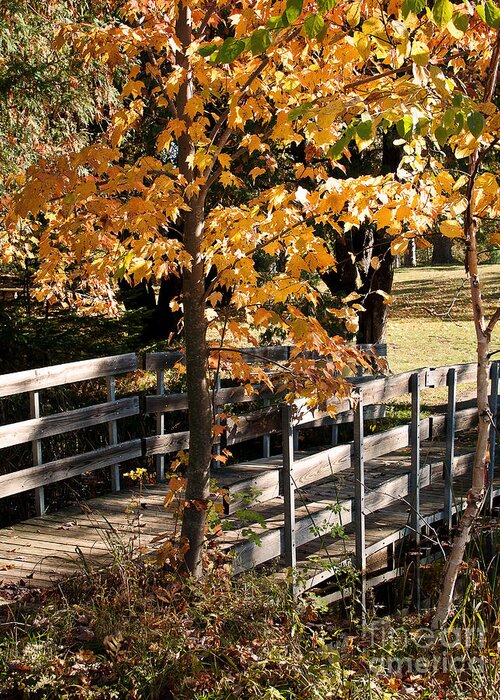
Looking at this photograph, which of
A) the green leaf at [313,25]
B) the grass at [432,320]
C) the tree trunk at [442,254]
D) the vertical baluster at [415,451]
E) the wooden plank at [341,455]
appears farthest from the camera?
the tree trunk at [442,254]

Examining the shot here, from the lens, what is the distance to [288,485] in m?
5.85

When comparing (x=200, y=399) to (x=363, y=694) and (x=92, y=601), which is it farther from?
(x=363, y=694)

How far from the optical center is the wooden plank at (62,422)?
21.2ft

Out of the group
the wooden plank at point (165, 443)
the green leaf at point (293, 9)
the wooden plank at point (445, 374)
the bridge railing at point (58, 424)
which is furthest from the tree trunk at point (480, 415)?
the wooden plank at point (165, 443)

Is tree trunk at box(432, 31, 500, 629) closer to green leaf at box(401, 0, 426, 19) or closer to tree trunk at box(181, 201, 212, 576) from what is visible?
tree trunk at box(181, 201, 212, 576)

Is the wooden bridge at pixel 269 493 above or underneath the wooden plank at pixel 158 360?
underneath

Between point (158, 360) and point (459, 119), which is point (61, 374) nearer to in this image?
point (158, 360)

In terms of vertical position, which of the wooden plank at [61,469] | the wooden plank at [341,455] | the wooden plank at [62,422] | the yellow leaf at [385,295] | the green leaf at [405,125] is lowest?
the wooden plank at [61,469]

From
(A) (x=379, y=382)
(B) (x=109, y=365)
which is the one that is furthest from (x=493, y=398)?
A: (B) (x=109, y=365)

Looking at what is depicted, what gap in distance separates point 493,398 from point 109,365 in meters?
3.83

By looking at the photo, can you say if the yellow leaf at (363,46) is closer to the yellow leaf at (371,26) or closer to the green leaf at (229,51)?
the yellow leaf at (371,26)

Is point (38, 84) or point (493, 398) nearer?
point (493, 398)

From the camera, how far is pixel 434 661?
4.55 metres

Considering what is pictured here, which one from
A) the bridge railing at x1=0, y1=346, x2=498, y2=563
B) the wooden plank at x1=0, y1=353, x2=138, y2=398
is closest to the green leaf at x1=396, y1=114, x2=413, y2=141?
the bridge railing at x1=0, y1=346, x2=498, y2=563
